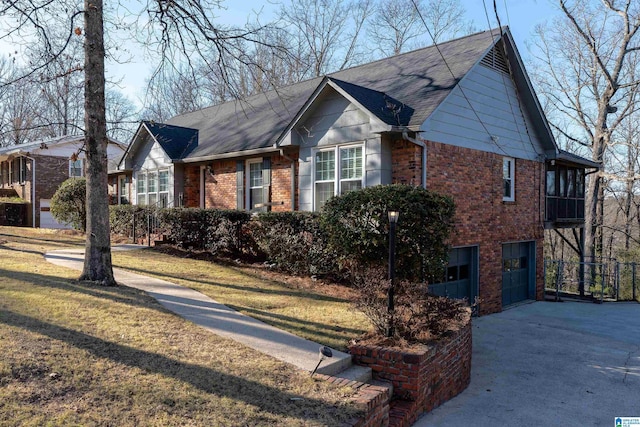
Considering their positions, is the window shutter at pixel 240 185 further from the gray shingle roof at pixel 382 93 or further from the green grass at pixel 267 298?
the green grass at pixel 267 298

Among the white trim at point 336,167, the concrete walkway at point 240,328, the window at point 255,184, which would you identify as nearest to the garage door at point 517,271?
the white trim at point 336,167

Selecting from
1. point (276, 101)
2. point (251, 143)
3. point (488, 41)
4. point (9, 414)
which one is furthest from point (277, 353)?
point (276, 101)

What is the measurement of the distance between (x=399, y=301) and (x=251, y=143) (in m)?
8.64

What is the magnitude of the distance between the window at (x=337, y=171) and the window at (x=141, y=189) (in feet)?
29.8

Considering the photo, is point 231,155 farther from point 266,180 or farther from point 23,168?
point 23,168

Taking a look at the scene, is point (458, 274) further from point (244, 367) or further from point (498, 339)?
point (244, 367)

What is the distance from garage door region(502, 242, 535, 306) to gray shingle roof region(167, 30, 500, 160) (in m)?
5.60

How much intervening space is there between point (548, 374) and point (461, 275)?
477 centimetres

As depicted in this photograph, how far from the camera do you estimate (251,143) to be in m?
14.3

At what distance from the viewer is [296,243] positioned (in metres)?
10.3

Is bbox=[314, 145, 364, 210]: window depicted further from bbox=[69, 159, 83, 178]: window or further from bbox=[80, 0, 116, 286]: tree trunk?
bbox=[69, 159, 83, 178]: window

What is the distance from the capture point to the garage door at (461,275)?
38.8ft

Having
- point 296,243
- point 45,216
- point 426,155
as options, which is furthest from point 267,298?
point 45,216

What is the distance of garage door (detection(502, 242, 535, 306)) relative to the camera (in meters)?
14.4
